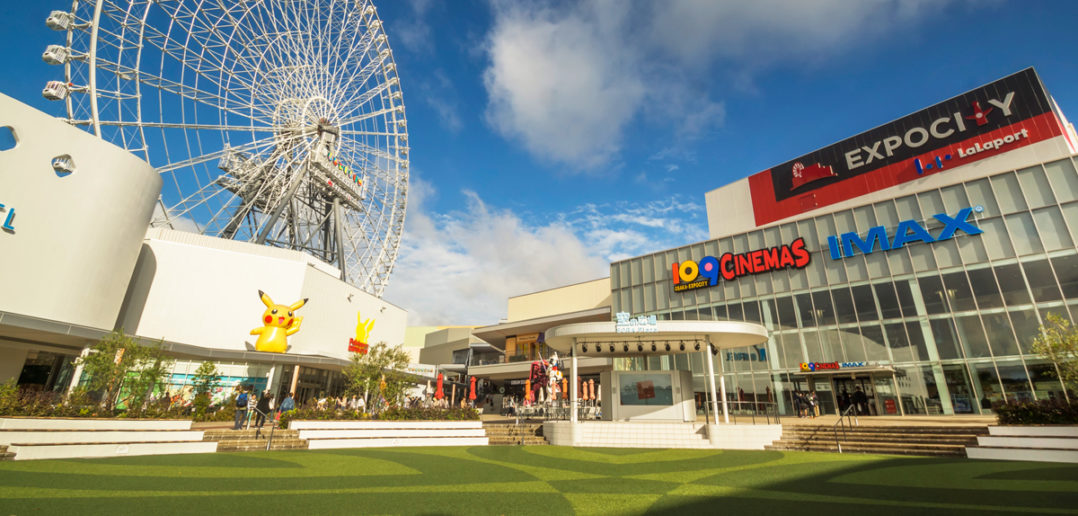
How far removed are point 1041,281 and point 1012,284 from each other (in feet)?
3.28

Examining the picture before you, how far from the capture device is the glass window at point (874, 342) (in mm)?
25047

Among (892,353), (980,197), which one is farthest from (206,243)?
(980,197)

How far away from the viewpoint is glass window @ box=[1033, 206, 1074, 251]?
22.1 m

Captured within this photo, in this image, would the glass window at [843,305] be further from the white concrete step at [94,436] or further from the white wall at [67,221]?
the white wall at [67,221]

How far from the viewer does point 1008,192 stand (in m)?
23.9

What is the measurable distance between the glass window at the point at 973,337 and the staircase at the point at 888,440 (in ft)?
36.3

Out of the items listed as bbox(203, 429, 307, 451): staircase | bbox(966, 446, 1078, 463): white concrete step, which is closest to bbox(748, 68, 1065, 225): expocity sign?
bbox(966, 446, 1078, 463): white concrete step

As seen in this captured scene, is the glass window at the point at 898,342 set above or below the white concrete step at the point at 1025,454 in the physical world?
above

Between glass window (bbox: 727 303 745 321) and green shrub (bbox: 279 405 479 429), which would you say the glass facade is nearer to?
glass window (bbox: 727 303 745 321)

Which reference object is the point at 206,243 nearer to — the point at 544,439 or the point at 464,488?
the point at 544,439

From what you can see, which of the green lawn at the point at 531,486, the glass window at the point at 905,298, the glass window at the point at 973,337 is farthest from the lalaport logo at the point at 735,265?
the green lawn at the point at 531,486

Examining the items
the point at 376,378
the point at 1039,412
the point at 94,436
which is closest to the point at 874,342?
the point at 1039,412

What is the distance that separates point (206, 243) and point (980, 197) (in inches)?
1883

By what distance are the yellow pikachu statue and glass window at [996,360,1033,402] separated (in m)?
40.7
